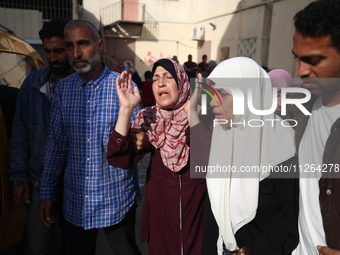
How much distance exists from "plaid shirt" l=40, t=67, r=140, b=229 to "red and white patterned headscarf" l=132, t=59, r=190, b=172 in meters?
0.15

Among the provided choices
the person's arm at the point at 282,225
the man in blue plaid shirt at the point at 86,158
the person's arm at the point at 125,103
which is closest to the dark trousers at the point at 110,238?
the man in blue plaid shirt at the point at 86,158

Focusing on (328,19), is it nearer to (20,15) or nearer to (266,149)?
(266,149)

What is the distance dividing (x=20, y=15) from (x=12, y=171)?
8122mm

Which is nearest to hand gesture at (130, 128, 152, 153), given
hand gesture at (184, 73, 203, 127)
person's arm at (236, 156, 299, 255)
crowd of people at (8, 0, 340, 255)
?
crowd of people at (8, 0, 340, 255)

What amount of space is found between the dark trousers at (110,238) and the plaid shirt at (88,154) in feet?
0.25

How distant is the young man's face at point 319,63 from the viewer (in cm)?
134

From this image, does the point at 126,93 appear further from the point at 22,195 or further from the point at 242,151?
the point at 22,195

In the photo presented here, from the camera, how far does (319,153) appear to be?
4.66ft

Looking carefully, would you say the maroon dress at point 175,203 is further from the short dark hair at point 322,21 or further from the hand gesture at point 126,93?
the short dark hair at point 322,21

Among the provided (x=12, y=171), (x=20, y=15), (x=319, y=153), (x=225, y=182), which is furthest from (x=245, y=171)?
(x=20, y=15)

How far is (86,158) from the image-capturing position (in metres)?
2.13

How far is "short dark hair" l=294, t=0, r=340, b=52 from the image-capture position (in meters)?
1.33

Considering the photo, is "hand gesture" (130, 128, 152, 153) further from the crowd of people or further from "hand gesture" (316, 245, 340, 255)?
"hand gesture" (316, 245, 340, 255)

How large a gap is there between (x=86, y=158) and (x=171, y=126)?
0.65 meters
